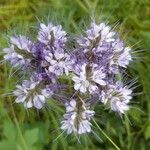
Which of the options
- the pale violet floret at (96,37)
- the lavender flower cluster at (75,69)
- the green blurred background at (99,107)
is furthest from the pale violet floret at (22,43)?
the green blurred background at (99,107)

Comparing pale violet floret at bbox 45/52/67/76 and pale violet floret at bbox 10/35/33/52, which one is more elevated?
pale violet floret at bbox 10/35/33/52

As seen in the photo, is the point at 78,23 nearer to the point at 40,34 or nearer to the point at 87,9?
the point at 87,9

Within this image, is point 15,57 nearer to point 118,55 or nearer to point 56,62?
point 56,62

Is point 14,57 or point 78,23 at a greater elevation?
point 78,23

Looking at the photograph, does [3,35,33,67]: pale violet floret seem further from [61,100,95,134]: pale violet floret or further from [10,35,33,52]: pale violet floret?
[61,100,95,134]: pale violet floret

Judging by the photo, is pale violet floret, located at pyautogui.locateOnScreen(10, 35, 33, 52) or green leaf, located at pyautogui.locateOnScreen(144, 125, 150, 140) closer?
pale violet floret, located at pyautogui.locateOnScreen(10, 35, 33, 52)

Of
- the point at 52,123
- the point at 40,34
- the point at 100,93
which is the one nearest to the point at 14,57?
the point at 40,34

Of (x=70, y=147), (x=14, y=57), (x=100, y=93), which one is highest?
(x=14, y=57)

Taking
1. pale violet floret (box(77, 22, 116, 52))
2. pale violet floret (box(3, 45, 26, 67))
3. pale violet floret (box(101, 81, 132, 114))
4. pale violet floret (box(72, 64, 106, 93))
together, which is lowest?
pale violet floret (box(101, 81, 132, 114))

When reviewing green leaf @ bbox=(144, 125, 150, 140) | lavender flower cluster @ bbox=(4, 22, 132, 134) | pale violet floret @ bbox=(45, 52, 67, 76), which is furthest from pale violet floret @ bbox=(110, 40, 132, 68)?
green leaf @ bbox=(144, 125, 150, 140)
